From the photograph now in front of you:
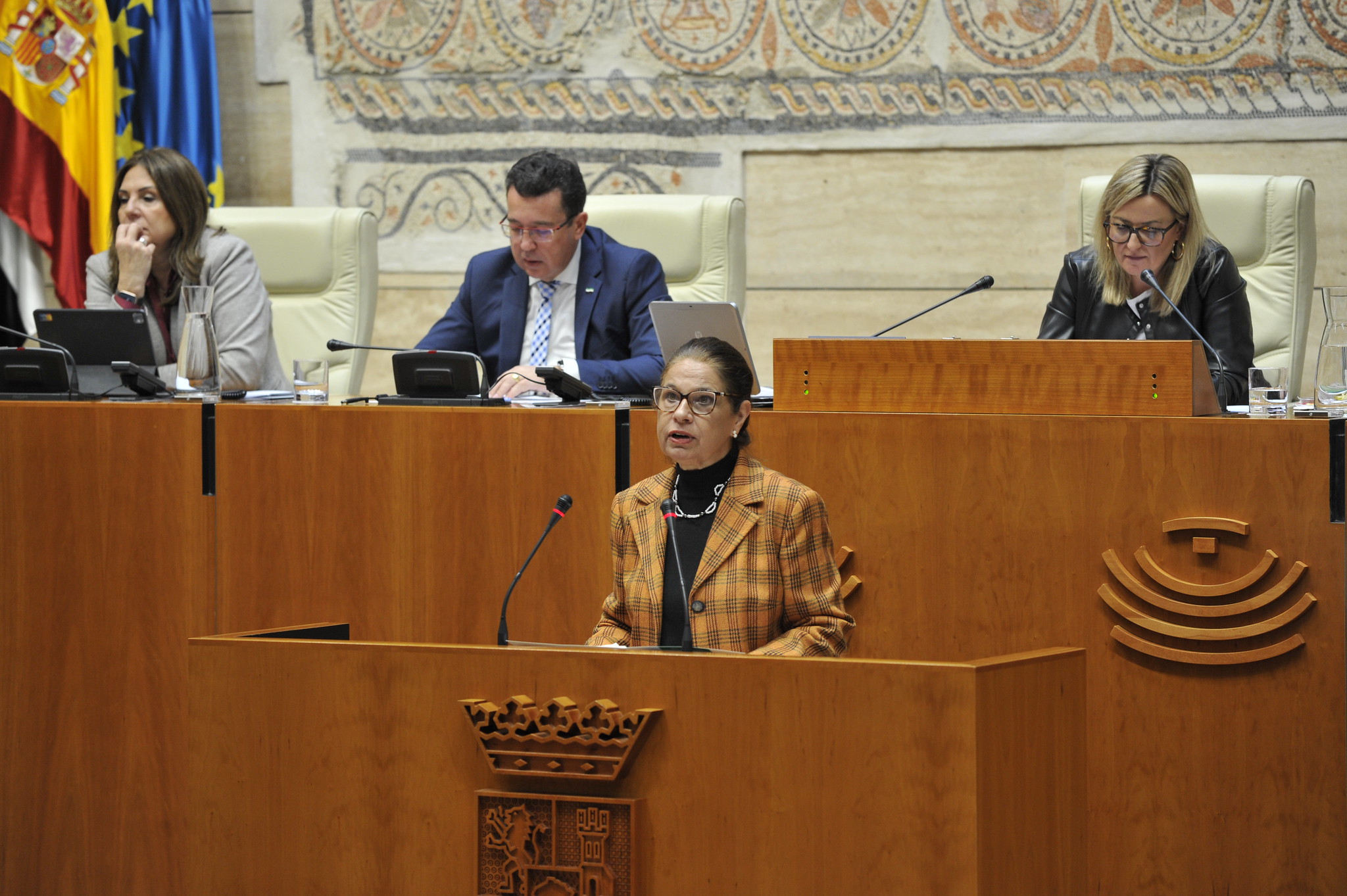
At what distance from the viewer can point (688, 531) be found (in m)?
2.22

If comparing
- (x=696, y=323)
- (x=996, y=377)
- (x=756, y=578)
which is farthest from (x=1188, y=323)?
(x=756, y=578)

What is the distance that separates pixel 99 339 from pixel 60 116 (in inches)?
88.4

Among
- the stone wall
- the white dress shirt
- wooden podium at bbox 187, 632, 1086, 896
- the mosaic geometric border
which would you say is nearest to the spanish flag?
the stone wall

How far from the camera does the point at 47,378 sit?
2910mm

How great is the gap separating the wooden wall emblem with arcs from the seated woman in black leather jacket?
0.76 metres

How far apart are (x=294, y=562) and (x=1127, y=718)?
1.55 m

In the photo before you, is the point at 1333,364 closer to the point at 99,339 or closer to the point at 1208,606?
the point at 1208,606

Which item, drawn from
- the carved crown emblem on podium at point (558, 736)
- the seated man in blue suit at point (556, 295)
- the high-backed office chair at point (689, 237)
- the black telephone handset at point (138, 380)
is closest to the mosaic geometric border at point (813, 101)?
the high-backed office chair at point (689, 237)

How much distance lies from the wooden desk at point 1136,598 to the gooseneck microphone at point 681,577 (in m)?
0.43

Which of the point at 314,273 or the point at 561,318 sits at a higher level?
the point at 314,273

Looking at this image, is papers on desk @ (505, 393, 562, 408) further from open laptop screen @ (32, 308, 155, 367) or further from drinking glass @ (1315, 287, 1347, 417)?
drinking glass @ (1315, 287, 1347, 417)

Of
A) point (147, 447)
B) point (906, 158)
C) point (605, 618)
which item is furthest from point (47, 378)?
point (906, 158)

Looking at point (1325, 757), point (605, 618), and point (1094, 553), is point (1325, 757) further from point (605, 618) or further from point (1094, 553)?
point (605, 618)

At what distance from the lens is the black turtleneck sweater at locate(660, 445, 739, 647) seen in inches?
85.9
